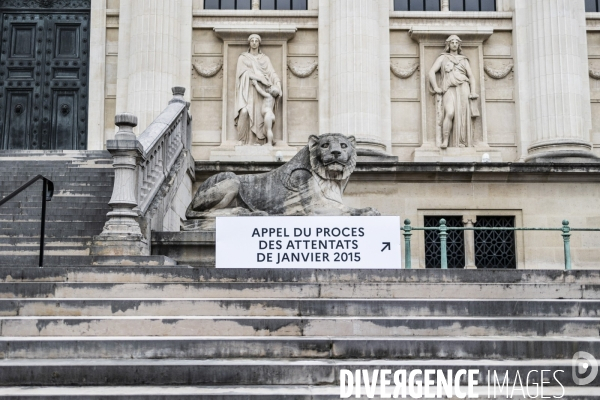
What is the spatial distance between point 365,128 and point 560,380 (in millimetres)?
11992

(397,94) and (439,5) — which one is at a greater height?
(439,5)

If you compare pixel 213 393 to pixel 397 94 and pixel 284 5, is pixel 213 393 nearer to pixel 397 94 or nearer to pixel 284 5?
pixel 397 94

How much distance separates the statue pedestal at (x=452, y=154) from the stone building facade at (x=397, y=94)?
0.10ft

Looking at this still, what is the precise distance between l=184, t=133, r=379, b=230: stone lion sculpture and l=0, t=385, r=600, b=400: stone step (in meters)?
6.14

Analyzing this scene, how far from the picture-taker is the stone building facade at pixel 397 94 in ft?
60.4

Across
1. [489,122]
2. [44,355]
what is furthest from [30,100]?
[44,355]

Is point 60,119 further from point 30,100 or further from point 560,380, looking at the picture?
point 560,380

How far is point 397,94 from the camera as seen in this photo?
65.5ft

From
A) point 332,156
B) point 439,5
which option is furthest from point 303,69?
point 332,156

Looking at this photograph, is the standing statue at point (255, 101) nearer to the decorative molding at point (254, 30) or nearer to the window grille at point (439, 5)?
the decorative molding at point (254, 30)

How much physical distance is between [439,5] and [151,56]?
7.96 m

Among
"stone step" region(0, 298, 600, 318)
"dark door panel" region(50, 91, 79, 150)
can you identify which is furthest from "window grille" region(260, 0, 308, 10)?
"stone step" region(0, 298, 600, 318)

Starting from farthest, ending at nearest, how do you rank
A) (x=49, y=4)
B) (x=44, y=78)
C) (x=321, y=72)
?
(x=49, y=4) < (x=44, y=78) < (x=321, y=72)

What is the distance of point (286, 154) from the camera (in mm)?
19266
